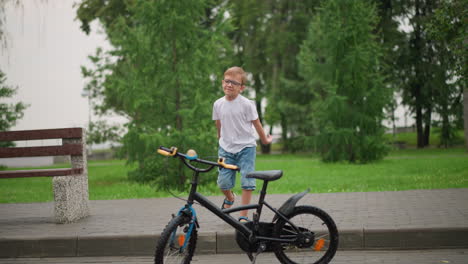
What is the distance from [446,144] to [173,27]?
29.6 meters

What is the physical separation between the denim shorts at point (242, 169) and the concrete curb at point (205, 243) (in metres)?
0.58

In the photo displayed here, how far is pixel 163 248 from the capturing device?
472cm

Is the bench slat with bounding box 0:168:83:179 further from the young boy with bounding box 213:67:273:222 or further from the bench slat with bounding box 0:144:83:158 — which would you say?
the young boy with bounding box 213:67:273:222

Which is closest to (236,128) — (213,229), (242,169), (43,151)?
(242,169)

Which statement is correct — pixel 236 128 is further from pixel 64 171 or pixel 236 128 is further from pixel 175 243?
pixel 64 171

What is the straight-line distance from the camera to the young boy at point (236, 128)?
20.3 feet

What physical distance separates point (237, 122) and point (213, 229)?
4.44 ft

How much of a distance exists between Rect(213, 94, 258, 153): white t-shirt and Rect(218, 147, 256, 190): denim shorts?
73 millimetres

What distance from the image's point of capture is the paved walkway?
6.17 m

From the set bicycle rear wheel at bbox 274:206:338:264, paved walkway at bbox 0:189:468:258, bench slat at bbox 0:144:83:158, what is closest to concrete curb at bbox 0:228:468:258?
paved walkway at bbox 0:189:468:258

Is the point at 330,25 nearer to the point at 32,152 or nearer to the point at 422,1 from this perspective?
the point at 422,1

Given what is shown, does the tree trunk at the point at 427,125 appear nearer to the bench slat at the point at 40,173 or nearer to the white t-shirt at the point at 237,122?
the bench slat at the point at 40,173

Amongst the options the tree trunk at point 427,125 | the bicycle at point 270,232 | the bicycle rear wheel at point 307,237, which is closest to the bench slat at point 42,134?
the bicycle at point 270,232

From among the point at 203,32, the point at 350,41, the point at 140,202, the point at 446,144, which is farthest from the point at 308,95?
the point at 140,202
